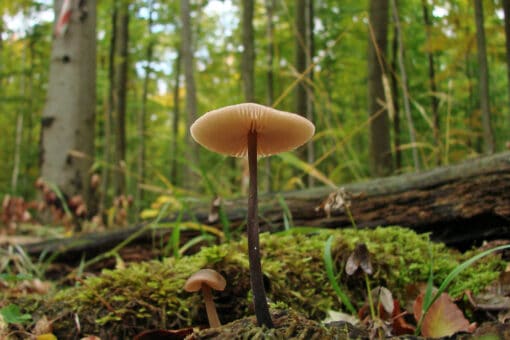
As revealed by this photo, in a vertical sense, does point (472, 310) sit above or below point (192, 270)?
below

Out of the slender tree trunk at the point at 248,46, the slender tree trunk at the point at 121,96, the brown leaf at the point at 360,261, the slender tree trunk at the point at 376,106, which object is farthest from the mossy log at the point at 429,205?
the slender tree trunk at the point at 121,96

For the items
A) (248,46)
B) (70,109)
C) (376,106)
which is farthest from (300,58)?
(70,109)

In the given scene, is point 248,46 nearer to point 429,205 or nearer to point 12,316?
point 429,205

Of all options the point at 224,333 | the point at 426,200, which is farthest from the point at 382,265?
the point at 224,333

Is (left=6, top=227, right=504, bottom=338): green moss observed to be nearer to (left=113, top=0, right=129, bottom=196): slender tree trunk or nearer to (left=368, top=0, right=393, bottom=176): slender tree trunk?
(left=368, top=0, right=393, bottom=176): slender tree trunk

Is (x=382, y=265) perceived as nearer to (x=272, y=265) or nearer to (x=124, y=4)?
(x=272, y=265)

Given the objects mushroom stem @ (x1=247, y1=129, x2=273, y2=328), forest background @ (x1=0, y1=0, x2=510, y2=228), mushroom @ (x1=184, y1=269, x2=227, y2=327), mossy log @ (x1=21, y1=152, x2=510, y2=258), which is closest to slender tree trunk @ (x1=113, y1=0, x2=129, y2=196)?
forest background @ (x1=0, y1=0, x2=510, y2=228)

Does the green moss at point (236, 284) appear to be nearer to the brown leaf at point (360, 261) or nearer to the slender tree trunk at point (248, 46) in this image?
the brown leaf at point (360, 261)
